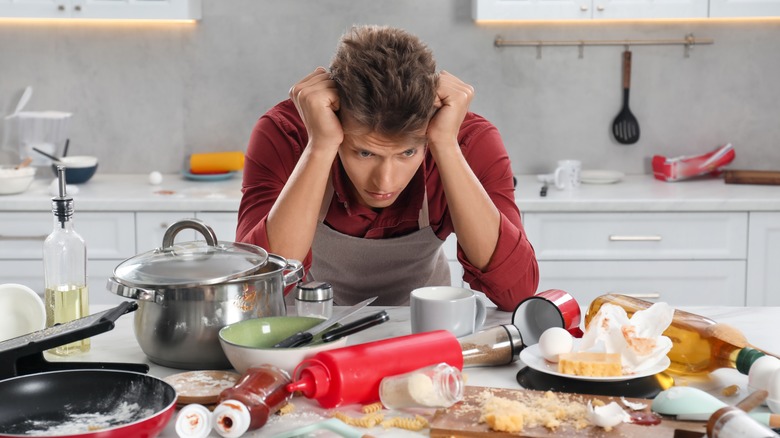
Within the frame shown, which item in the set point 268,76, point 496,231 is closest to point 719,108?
point 268,76

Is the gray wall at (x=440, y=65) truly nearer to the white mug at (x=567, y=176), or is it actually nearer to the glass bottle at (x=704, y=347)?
the white mug at (x=567, y=176)

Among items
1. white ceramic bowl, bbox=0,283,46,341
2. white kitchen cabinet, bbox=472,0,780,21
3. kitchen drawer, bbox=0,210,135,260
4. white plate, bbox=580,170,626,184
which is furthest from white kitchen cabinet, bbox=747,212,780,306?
white ceramic bowl, bbox=0,283,46,341

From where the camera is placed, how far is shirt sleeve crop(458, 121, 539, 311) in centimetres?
186

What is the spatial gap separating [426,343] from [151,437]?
412 millimetres

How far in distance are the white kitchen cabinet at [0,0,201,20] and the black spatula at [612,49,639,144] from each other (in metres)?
1.77

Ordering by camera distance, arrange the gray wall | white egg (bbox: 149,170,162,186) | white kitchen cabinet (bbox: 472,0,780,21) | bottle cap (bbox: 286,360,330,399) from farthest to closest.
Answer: the gray wall
white egg (bbox: 149,170,162,186)
white kitchen cabinet (bbox: 472,0,780,21)
bottle cap (bbox: 286,360,330,399)

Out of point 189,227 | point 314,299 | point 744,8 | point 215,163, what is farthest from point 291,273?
point 744,8

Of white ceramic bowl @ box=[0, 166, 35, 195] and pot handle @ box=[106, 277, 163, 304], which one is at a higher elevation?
pot handle @ box=[106, 277, 163, 304]

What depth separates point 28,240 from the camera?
10.5 feet

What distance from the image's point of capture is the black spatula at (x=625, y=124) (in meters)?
3.77

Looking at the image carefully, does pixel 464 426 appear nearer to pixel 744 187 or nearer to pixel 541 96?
pixel 744 187

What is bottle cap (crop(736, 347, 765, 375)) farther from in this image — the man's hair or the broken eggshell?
the man's hair

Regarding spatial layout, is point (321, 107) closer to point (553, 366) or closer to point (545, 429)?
point (553, 366)

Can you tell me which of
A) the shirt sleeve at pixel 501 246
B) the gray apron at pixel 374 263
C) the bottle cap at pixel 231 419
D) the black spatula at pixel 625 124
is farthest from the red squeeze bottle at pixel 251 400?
the black spatula at pixel 625 124
